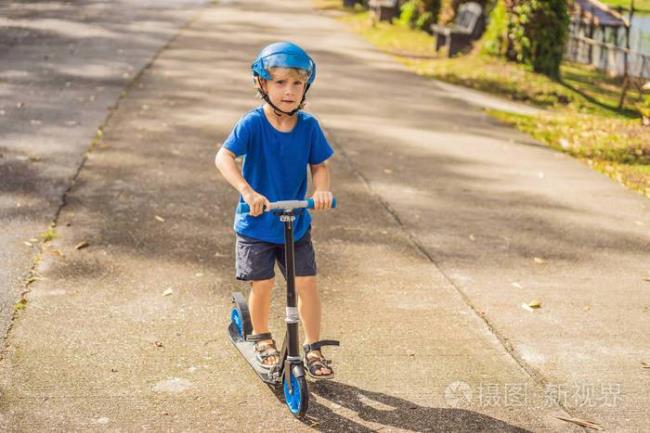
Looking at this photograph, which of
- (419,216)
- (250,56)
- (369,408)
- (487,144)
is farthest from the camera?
(250,56)

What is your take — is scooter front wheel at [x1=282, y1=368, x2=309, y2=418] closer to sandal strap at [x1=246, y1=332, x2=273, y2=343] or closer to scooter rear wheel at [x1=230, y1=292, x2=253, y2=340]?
sandal strap at [x1=246, y1=332, x2=273, y2=343]

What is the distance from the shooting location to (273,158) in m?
4.18

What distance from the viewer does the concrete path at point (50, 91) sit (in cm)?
663

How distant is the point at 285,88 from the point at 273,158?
1.12 ft

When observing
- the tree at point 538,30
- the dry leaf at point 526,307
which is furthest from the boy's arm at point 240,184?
the tree at point 538,30

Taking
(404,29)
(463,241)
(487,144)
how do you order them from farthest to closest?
(404,29)
(487,144)
(463,241)

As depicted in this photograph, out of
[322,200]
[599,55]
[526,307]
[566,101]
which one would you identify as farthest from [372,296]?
[599,55]

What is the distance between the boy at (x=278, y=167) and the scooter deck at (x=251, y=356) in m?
0.06

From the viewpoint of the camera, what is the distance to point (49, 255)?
5.99m

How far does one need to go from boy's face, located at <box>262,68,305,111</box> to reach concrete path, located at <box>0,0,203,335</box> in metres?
2.03

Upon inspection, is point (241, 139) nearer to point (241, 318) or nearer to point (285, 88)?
point (285, 88)

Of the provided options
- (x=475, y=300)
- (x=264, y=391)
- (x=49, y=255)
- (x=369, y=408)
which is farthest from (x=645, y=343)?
(x=49, y=255)

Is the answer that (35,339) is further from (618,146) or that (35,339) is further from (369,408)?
(618,146)

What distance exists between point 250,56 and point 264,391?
12.3 meters
